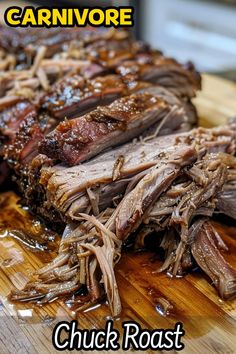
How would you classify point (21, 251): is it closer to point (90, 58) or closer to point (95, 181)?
point (95, 181)

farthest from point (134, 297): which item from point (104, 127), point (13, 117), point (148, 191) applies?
point (13, 117)

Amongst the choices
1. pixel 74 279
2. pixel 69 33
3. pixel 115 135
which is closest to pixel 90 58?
pixel 69 33

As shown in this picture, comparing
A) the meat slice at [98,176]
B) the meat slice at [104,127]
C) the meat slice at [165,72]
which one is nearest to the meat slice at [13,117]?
the meat slice at [98,176]

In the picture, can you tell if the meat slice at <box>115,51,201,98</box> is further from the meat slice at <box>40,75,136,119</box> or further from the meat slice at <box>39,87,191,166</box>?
the meat slice at <box>39,87,191,166</box>

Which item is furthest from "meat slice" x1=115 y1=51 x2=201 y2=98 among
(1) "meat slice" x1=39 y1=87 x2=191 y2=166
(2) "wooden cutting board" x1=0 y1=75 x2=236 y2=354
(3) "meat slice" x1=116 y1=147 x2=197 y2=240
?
(2) "wooden cutting board" x1=0 y1=75 x2=236 y2=354

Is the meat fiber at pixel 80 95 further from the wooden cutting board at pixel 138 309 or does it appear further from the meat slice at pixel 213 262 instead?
the meat slice at pixel 213 262
